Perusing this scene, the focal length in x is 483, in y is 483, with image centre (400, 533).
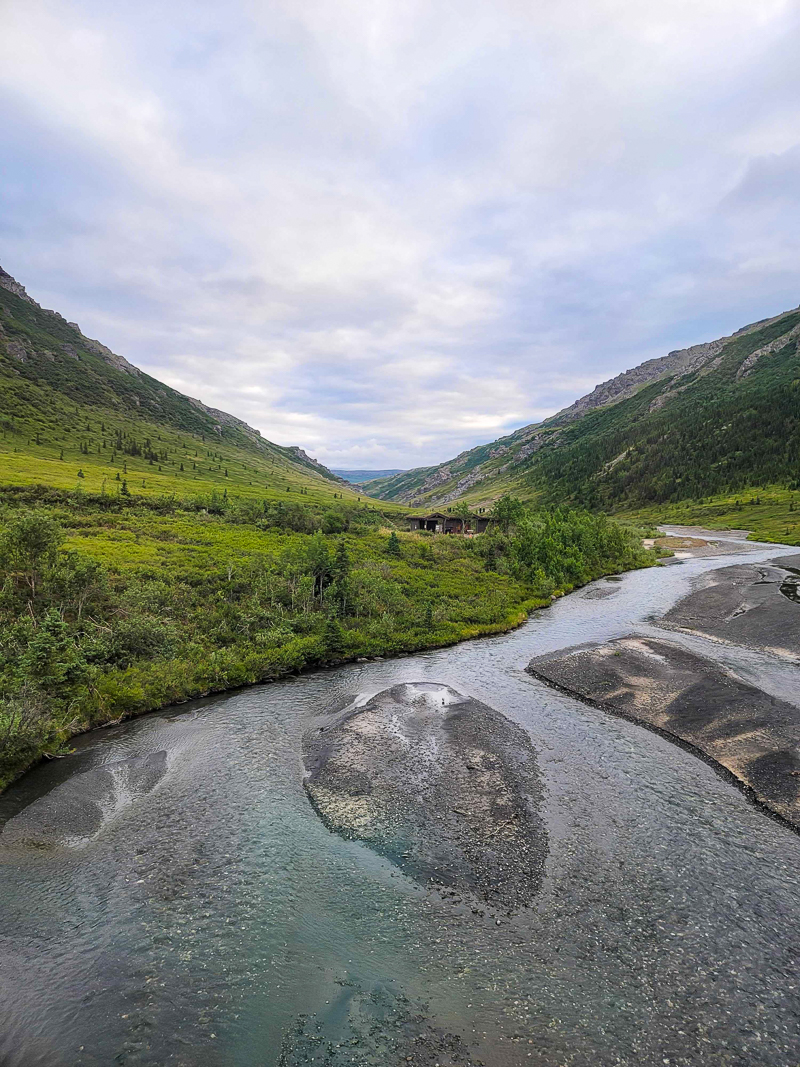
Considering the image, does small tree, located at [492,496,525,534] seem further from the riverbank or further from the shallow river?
the shallow river

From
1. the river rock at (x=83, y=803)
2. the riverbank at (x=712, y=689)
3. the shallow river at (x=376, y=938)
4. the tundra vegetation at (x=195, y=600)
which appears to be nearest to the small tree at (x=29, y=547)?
the tundra vegetation at (x=195, y=600)

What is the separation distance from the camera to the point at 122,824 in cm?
1858

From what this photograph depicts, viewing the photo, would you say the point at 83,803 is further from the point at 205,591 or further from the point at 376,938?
the point at 205,591

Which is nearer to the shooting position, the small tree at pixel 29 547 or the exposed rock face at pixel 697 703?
the exposed rock face at pixel 697 703

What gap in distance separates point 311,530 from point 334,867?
71966 millimetres

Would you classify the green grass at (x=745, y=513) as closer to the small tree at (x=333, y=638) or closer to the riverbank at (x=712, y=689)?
the riverbank at (x=712, y=689)

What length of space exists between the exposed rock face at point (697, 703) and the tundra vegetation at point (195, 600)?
514 inches

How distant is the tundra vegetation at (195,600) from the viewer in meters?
27.5

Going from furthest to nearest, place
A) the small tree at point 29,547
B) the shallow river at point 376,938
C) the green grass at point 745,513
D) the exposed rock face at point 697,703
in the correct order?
the green grass at point 745,513
the small tree at point 29,547
the exposed rock face at point 697,703
the shallow river at point 376,938

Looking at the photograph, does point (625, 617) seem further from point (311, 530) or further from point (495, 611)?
point (311, 530)

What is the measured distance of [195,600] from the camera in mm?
42938

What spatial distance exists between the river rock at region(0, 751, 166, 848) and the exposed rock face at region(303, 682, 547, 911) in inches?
292

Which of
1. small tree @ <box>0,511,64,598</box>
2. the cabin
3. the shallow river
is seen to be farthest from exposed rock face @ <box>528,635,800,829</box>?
the cabin

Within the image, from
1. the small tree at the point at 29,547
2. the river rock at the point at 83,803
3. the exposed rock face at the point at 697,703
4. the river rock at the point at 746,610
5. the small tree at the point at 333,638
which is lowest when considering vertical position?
the river rock at the point at 746,610
